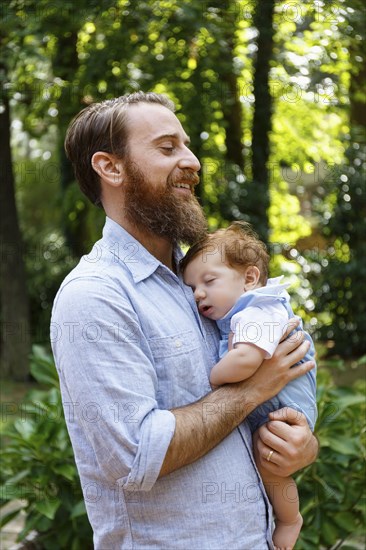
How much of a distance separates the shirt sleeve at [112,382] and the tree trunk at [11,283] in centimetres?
826

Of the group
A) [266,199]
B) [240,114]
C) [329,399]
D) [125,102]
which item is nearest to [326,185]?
[266,199]

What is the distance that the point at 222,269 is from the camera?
2391 mm

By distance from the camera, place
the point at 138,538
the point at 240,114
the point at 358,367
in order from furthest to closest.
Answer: the point at 240,114, the point at 358,367, the point at 138,538

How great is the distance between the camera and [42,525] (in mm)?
3939

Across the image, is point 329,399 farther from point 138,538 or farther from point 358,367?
point 358,367

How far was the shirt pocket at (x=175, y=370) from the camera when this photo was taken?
2023 millimetres

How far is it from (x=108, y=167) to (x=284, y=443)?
0.89m

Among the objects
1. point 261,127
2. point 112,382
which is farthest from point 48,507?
point 261,127

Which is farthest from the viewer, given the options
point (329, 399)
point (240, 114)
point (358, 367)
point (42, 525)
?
point (240, 114)

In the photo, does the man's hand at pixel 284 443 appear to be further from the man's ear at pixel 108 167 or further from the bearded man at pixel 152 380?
the man's ear at pixel 108 167

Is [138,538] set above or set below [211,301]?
below

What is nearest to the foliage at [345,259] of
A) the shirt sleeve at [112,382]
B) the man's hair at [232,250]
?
the man's hair at [232,250]

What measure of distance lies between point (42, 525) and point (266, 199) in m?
6.56

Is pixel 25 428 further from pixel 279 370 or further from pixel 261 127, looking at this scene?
pixel 261 127
